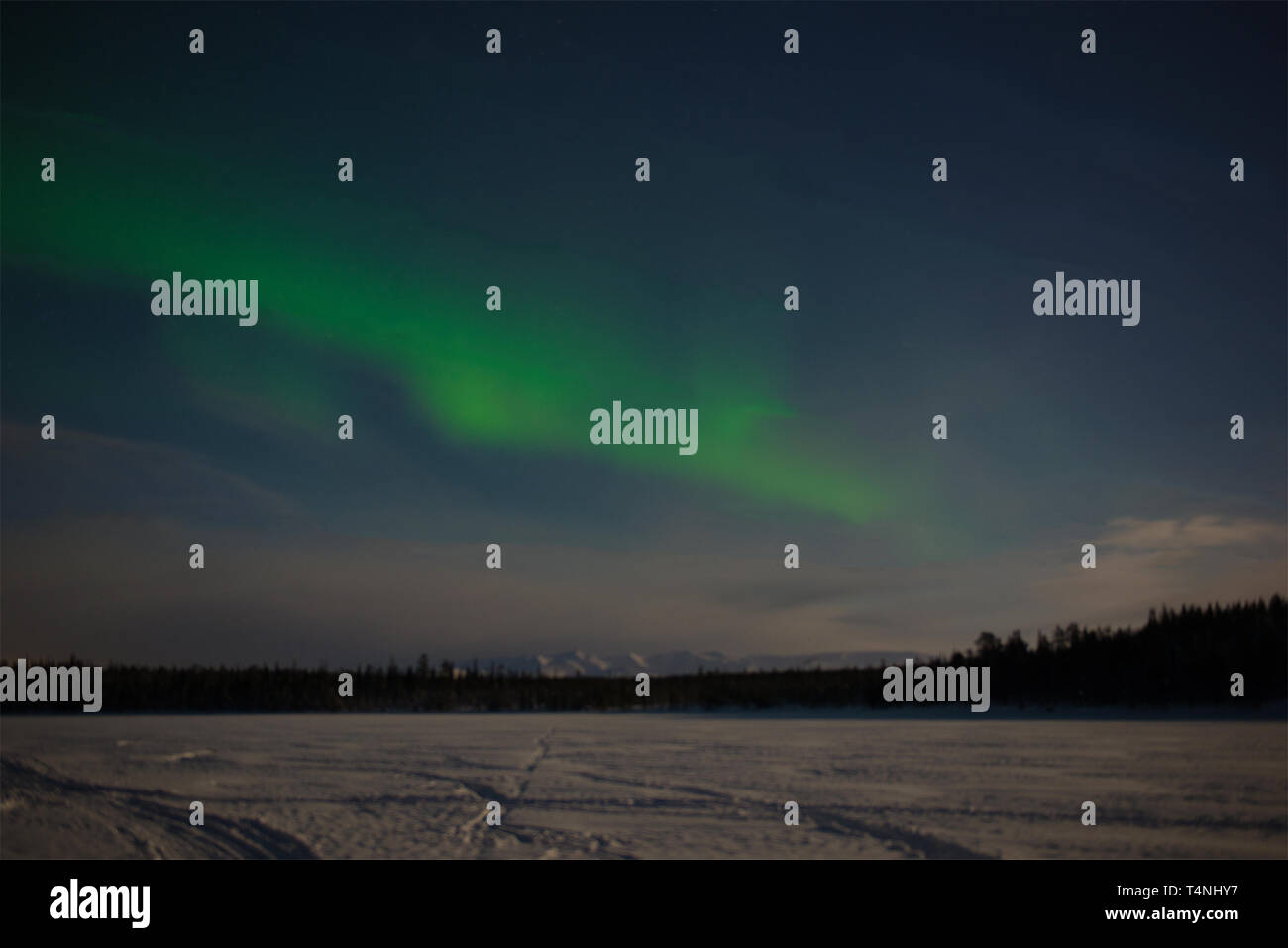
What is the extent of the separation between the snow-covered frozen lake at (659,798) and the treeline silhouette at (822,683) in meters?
17.2

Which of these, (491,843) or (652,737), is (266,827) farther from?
(652,737)

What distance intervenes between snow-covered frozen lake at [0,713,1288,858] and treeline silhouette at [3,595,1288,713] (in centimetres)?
1722

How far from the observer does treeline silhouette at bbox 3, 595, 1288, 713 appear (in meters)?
34.0

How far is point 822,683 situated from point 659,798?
4159cm

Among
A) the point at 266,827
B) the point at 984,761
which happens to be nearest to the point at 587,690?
the point at 984,761

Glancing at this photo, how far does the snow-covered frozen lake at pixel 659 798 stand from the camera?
28.3ft

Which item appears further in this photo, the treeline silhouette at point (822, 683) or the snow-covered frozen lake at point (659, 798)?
the treeline silhouette at point (822, 683)

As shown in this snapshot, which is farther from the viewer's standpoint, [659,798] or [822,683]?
[822,683]

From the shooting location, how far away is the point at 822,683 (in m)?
50.6

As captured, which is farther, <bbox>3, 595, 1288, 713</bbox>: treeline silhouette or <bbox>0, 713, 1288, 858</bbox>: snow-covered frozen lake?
<bbox>3, 595, 1288, 713</bbox>: treeline silhouette

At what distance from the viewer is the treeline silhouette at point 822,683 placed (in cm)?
3397
